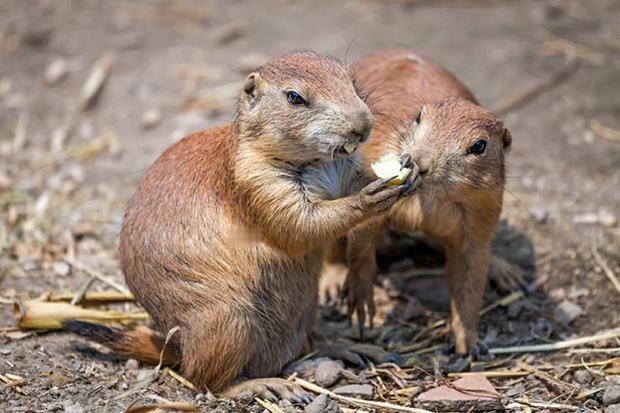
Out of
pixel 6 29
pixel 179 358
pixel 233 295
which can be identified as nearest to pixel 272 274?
pixel 233 295

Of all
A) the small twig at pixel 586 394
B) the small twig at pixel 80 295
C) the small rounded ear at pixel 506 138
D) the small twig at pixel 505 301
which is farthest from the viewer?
the small twig at pixel 505 301

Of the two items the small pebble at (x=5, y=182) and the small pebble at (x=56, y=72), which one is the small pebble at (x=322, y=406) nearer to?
the small pebble at (x=5, y=182)

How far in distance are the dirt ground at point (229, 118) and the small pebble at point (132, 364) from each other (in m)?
0.01

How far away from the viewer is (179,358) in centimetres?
464

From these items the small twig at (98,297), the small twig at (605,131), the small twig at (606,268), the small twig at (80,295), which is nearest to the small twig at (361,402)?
the small twig at (98,297)

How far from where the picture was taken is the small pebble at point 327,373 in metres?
4.58

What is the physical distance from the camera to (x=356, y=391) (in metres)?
4.46

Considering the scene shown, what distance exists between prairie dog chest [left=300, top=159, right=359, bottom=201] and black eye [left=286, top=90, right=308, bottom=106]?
351 millimetres

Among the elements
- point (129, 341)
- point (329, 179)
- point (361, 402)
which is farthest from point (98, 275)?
point (361, 402)

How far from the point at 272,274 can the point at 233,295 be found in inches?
9.0

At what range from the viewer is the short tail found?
15.1 ft

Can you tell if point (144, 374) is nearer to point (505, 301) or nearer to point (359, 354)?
point (359, 354)

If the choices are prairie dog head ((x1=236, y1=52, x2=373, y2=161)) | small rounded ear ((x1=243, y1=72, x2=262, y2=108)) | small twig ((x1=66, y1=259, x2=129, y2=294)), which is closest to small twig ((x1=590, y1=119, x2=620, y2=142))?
prairie dog head ((x1=236, y1=52, x2=373, y2=161))

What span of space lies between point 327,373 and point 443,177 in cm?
115
